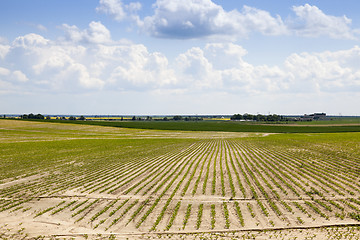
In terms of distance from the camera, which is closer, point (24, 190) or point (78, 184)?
point (24, 190)

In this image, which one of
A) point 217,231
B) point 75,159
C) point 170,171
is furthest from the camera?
point 75,159

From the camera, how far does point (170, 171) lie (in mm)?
26375

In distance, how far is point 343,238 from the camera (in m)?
12.2

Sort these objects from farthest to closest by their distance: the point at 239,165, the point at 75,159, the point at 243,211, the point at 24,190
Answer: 1. the point at 75,159
2. the point at 239,165
3. the point at 24,190
4. the point at 243,211

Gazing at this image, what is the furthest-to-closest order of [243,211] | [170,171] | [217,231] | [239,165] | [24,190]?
[239,165] < [170,171] < [24,190] < [243,211] < [217,231]

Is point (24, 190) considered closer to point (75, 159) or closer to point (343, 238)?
point (75, 159)

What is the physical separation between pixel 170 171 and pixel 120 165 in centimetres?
699

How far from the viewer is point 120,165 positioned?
30297 millimetres

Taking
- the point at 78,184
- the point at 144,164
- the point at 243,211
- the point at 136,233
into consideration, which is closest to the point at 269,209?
the point at 243,211

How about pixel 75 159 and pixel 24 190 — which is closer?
pixel 24 190

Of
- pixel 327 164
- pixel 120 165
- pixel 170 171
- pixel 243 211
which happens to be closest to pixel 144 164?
pixel 120 165

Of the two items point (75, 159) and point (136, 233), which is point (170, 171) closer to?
point (136, 233)

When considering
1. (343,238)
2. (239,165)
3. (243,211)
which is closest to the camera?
(343,238)

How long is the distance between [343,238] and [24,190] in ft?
68.2
